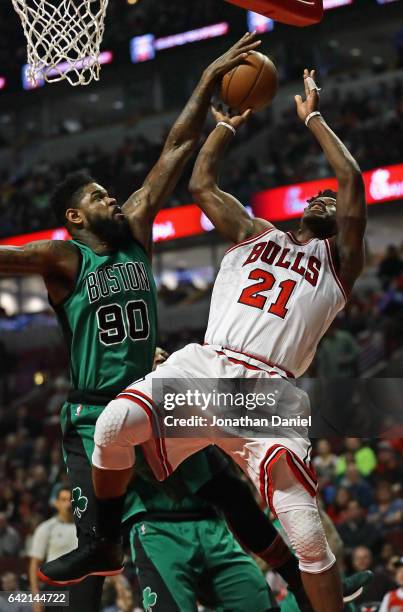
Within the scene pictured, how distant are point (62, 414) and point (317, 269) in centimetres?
148

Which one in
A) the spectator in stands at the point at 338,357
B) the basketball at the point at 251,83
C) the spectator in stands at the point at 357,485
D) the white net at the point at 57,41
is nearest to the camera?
the basketball at the point at 251,83

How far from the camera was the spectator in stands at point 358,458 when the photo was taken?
10.7 metres

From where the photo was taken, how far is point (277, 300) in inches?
178

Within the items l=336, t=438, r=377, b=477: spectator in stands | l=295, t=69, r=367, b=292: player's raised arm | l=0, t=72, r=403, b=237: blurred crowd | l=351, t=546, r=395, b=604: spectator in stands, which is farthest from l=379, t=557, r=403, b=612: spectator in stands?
l=0, t=72, r=403, b=237: blurred crowd

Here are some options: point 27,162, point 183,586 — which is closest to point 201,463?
point 183,586

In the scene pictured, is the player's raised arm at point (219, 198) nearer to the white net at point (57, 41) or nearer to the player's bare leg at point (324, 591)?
the white net at point (57, 41)

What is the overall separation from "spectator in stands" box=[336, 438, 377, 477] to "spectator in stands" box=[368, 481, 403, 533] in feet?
1.44

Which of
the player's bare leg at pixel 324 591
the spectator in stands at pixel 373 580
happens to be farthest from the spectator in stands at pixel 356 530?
the player's bare leg at pixel 324 591

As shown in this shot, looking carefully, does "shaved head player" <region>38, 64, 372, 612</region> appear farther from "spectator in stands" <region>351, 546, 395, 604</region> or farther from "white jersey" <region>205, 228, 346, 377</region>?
"spectator in stands" <region>351, 546, 395, 604</region>

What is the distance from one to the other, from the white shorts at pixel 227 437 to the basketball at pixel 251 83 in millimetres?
1334

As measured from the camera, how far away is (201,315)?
1872 centimetres

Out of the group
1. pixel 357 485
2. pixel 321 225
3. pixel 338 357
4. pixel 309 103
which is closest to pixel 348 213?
pixel 321 225

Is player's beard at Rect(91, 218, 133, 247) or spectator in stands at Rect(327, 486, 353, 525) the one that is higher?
player's beard at Rect(91, 218, 133, 247)

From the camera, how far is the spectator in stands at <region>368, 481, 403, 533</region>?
956cm
